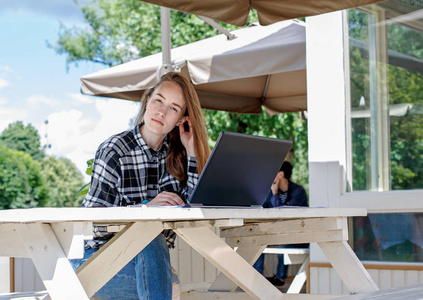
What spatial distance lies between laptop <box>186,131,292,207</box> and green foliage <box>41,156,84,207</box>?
27889 mm

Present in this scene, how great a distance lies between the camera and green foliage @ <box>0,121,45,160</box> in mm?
35125

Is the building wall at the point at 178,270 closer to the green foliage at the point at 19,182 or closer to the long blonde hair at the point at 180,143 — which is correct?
the long blonde hair at the point at 180,143

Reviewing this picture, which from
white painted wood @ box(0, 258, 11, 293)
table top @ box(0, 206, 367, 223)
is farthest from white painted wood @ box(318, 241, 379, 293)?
white painted wood @ box(0, 258, 11, 293)

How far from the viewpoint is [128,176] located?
8.09 feet

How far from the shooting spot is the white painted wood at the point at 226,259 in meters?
2.07

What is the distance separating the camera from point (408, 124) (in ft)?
12.4

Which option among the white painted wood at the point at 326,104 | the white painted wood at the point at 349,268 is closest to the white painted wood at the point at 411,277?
the white painted wood at the point at 326,104

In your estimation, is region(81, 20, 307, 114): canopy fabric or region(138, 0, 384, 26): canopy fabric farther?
region(81, 20, 307, 114): canopy fabric

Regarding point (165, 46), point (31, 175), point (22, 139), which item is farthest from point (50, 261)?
point (22, 139)

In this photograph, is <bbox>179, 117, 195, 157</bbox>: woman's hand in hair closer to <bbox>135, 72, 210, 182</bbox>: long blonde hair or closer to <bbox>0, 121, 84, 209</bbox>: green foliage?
<bbox>135, 72, 210, 182</bbox>: long blonde hair

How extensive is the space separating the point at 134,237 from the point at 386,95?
2485 millimetres

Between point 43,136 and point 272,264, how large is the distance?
3193 cm

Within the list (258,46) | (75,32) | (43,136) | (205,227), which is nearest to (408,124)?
(258,46)

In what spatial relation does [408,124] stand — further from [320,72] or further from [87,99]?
[87,99]
